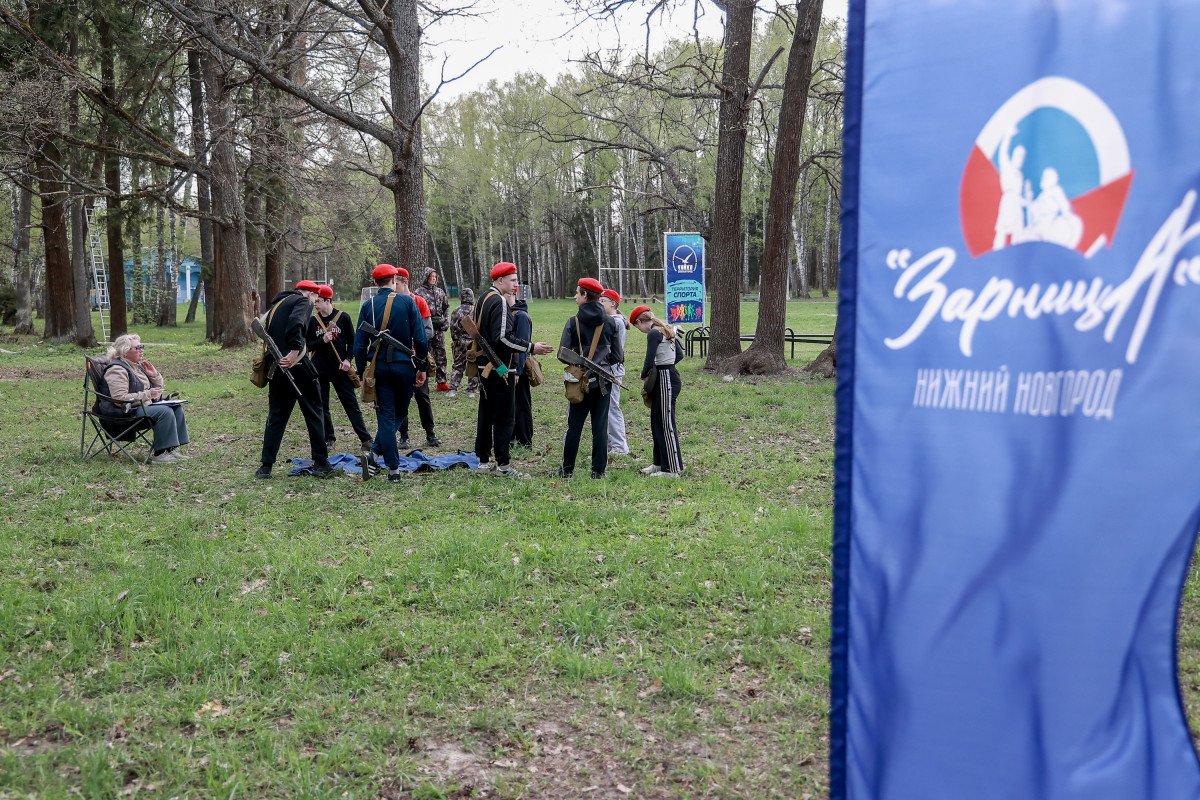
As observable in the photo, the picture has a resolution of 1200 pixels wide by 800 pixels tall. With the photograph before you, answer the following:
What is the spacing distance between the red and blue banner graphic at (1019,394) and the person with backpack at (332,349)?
757 centimetres

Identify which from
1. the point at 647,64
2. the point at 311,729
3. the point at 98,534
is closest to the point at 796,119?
the point at 647,64

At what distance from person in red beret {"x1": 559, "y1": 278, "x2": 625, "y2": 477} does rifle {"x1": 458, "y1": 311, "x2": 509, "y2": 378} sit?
0.64 metres

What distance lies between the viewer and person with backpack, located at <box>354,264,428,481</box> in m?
8.02

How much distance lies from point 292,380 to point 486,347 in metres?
1.96

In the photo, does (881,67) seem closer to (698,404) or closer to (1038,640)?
(1038,640)

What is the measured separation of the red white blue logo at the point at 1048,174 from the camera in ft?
5.49

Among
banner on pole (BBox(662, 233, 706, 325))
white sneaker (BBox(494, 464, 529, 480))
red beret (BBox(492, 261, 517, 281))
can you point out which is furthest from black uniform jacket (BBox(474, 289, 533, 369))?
banner on pole (BBox(662, 233, 706, 325))

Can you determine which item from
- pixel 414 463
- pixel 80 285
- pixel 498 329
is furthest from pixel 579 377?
pixel 80 285

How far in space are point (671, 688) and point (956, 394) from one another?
2697 millimetres

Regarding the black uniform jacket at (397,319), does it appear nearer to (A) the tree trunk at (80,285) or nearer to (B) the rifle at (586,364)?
(B) the rifle at (586,364)

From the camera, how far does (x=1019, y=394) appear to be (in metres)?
1.76

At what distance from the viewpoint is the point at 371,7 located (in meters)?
11.5

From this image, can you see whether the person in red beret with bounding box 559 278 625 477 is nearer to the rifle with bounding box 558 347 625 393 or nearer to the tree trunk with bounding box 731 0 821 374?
the rifle with bounding box 558 347 625 393

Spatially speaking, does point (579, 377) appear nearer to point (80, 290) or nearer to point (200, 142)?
point (200, 142)
